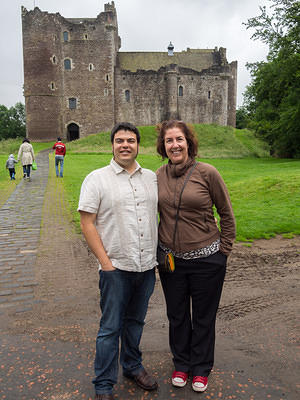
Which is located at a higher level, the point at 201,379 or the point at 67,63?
the point at 67,63

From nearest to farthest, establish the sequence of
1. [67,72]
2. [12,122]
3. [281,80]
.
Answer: [281,80], [67,72], [12,122]

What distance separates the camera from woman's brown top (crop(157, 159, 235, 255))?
3006 mm

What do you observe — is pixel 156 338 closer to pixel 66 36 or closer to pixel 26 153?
pixel 26 153

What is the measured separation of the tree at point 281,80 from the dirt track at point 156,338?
76.0ft

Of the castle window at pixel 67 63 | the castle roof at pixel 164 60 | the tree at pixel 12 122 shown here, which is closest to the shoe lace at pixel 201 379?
the castle window at pixel 67 63

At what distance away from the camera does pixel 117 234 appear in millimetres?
2869

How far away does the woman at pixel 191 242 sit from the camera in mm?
3023

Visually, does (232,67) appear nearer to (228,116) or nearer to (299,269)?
(228,116)

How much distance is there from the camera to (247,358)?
11.1 feet

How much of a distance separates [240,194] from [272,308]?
8658mm

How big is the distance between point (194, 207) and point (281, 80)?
27.9 metres

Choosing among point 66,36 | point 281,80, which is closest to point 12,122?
point 66,36

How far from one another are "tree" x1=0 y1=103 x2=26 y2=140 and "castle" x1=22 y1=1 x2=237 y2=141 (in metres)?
33.2

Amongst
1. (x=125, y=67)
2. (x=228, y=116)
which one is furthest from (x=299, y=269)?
(x=228, y=116)
